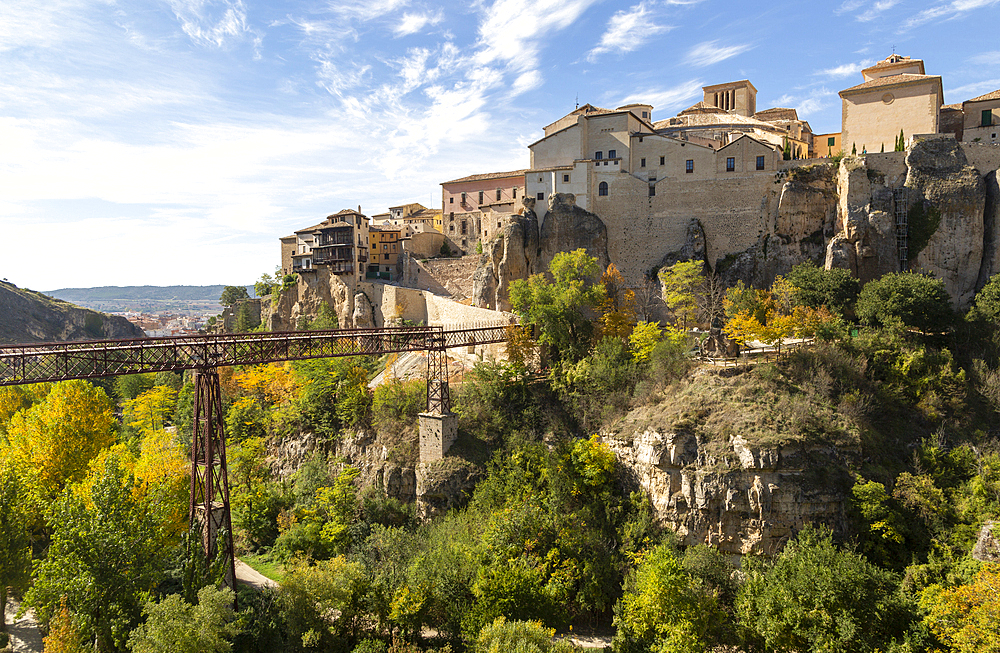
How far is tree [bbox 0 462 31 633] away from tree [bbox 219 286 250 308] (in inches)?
2301

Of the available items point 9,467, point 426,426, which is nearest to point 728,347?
point 426,426

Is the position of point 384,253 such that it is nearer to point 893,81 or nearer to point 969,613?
point 893,81

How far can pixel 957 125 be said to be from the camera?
130 feet

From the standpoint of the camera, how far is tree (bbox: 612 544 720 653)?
21.8 m

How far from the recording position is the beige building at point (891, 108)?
3819 cm

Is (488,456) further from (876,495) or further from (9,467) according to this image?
(9,467)

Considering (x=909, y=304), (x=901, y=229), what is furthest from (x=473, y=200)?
(x=909, y=304)

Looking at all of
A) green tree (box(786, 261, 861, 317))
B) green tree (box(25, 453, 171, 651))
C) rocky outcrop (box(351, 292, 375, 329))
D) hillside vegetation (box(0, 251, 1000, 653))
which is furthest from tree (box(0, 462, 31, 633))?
green tree (box(786, 261, 861, 317))

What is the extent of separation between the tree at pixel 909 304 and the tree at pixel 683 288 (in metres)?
9.33

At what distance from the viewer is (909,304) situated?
103ft

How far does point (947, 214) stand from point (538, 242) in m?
25.9

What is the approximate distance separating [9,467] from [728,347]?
34.6 meters

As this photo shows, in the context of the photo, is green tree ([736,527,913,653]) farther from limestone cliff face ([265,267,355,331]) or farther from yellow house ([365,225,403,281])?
yellow house ([365,225,403,281])

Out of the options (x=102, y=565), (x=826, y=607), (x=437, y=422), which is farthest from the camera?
(x=437, y=422)
